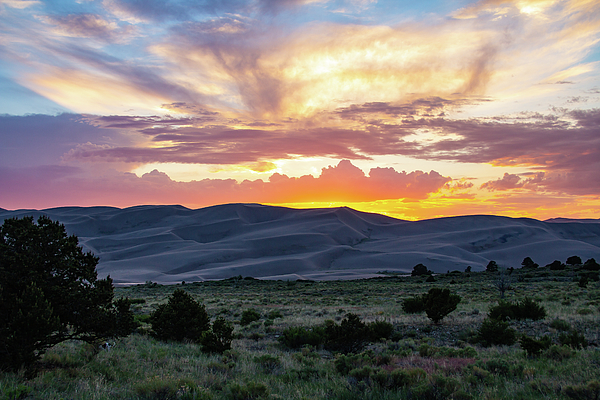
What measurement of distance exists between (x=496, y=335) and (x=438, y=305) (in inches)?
151

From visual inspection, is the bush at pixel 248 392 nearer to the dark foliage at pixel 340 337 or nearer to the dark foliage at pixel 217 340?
the dark foliage at pixel 217 340

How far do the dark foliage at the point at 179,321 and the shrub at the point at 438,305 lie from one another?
27.4ft

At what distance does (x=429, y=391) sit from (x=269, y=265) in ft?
283

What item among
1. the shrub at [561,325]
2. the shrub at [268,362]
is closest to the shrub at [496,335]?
the shrub at [561,325]

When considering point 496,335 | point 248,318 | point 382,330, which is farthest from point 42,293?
point 248,318

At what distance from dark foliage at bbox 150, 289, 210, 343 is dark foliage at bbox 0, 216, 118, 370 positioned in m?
4.69

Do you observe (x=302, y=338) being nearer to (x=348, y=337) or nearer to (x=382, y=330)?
(x=348, y=337)

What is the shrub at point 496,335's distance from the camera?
10.5 m

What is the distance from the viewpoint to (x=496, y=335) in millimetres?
10602

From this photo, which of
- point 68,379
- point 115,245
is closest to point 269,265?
point 115,245

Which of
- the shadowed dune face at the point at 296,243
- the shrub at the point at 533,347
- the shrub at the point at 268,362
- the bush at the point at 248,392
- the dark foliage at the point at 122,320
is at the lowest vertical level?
the shadowed dune face at the point at 296,243

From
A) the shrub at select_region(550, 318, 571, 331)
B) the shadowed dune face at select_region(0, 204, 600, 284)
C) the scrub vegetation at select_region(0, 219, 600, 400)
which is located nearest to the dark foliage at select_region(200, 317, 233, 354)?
the scrub vegetation at select_region(0, 219, 600, 400)

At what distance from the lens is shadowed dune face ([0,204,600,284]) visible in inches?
3521

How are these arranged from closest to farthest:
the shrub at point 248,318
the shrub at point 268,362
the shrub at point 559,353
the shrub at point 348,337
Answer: the shrub at point 559,353
the shrub at point 268,362
the shrub at point 348,337
the shrub at point 248,318
